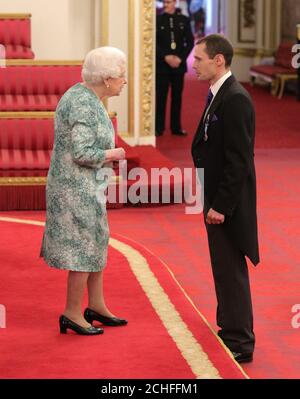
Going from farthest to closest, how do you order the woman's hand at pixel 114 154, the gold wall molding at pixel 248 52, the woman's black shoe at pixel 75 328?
1. the gold wall molding at pixel 248 52
2. the woman's black shoe at pixel 75 328
3. the woman's hand at pixel 114 154

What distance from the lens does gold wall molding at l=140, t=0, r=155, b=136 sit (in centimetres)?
1176

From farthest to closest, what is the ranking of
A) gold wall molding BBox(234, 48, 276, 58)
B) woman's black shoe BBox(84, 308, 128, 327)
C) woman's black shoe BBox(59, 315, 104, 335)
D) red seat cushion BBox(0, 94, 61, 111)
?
gold wall molding BBox(234, 48, 276, 58) → red seat cushion BBox(0, 94, 61, 111) → woman's black shoe BBox(84, 308, 128, 327) → woman's black shoe BBox(59, 315, 104, 335)

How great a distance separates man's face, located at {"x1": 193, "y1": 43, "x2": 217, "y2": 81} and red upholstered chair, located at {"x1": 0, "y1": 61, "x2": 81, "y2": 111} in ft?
16.9

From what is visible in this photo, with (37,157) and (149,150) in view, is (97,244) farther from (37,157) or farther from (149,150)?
(149,150)

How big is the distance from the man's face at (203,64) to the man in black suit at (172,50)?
805 centimetres

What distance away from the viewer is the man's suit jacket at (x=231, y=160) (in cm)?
520

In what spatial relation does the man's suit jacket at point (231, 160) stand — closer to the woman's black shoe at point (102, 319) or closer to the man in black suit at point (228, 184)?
the man in black suit at point (228, 184)

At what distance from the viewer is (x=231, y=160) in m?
5.20

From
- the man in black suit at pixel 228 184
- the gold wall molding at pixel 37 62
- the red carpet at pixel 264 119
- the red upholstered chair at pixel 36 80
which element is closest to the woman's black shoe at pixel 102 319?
the man in black suit at pixel 228 184

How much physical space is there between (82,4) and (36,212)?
340cm

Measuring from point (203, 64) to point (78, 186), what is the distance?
0.84m

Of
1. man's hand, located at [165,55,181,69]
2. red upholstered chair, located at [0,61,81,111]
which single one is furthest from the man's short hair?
man's hand, located at [165,55,181,69]

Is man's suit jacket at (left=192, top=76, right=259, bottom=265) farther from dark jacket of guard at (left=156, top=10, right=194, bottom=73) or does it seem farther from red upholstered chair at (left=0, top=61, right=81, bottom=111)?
dark jacket of guard at (left=156, top=10, right=194, bottom=73)

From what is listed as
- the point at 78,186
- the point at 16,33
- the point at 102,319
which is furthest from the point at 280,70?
the point at 78,186
